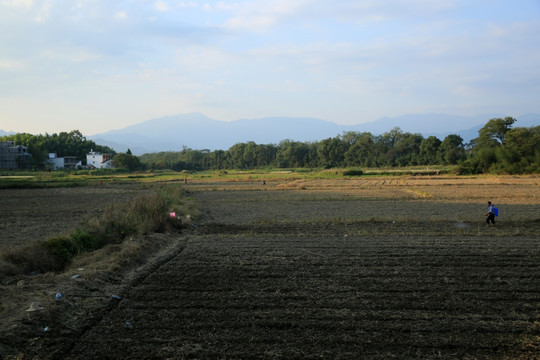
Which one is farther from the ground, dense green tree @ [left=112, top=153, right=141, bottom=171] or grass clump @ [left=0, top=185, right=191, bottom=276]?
dense green tree @ [left=112, top=153, right=141, bottom=171]

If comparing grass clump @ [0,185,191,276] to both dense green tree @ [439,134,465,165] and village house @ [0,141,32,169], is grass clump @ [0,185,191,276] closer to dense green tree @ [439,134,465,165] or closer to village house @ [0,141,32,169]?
dense green tree @ [439,134,465,165]

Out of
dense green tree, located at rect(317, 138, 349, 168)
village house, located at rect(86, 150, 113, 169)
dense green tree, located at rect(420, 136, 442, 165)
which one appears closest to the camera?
dense green tree, located at rect(420, 136, 442, 165)

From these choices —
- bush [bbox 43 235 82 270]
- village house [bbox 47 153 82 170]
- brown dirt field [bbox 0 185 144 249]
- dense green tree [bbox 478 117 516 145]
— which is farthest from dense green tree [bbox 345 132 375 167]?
bush [bbox 43 235 82 270]

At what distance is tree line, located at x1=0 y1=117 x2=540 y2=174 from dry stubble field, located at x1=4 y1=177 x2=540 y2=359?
49.1 metres

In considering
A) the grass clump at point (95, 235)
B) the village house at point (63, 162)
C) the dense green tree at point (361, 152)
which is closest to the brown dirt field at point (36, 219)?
the grass clump at point (95, 235)

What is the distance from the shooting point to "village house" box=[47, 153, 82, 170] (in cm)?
8618

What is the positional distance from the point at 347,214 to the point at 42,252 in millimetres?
14380

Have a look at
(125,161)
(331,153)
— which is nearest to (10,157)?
(125,161)

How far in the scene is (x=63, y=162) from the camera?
88.5m

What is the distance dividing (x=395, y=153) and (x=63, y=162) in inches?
2891

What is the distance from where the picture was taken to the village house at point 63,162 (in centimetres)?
8618

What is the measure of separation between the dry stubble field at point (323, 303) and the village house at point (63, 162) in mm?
85005

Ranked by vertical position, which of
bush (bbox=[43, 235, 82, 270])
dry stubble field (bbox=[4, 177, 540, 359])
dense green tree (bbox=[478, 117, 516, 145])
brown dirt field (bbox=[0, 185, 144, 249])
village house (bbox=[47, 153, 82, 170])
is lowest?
brown dirt field (bbox=[0, 185, 144, 249])

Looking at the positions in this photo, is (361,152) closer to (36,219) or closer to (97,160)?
(97,160)
